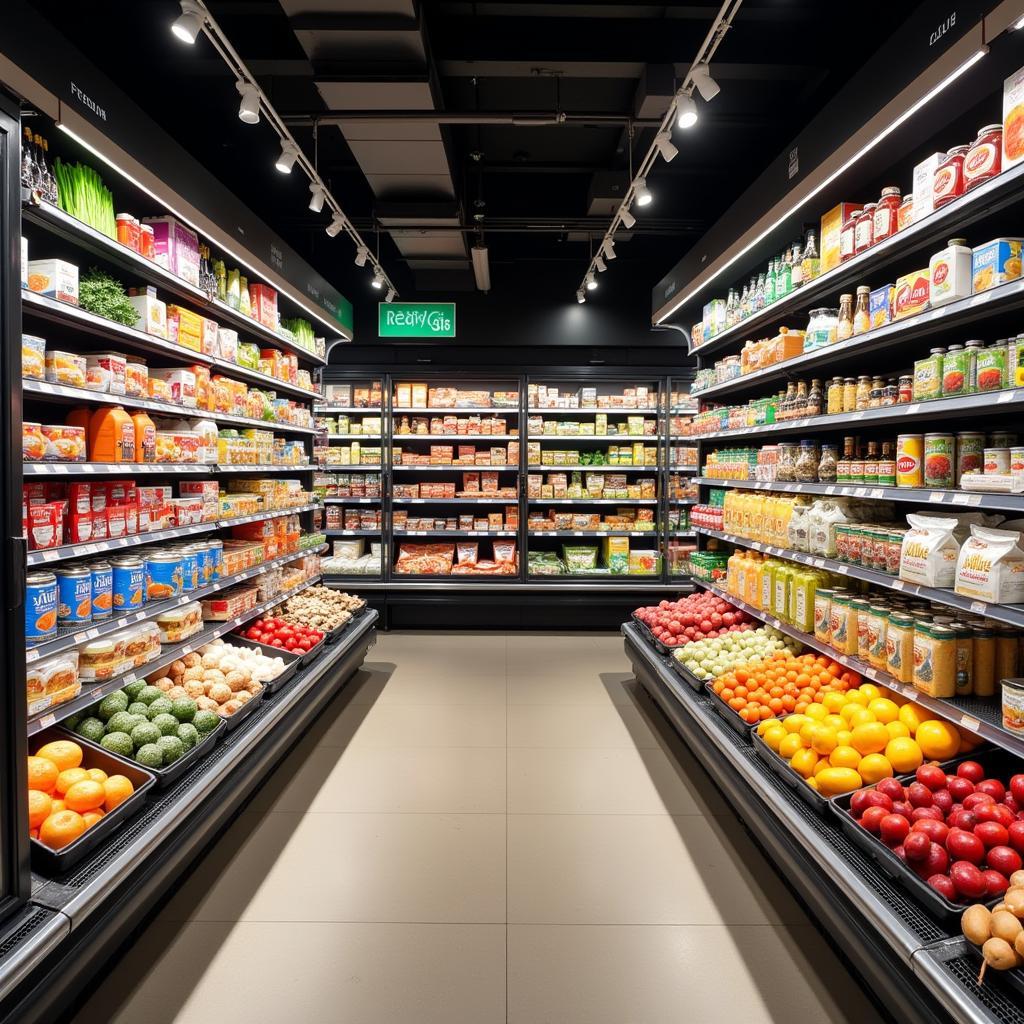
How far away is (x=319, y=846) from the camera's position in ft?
9.54

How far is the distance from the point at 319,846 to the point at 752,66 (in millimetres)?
5167

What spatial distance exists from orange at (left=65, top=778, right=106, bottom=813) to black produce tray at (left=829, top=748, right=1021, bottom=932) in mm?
2366

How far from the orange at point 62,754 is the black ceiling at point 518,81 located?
128 inches

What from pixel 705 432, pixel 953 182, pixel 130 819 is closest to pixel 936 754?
Result: pixel 953 182

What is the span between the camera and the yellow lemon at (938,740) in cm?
243

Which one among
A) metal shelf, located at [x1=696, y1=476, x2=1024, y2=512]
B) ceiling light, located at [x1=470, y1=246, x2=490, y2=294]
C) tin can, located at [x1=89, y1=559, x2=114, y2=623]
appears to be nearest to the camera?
metal shelf, located at [x1=696, y1=476, x2=1024, y2=512]

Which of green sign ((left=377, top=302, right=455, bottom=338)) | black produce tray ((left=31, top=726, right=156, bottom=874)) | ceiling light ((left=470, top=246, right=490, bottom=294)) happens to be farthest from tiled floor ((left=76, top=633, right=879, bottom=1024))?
green sign ((left=377, top=302, right=455, bottom=338))

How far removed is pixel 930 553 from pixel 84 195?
340 centimetres

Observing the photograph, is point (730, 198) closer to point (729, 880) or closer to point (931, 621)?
point (931, 621)

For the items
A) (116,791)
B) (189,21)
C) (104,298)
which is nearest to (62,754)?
(116,791)

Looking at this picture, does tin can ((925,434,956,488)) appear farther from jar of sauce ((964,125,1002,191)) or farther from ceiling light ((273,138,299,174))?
ceiling light ((273,138,299,174))

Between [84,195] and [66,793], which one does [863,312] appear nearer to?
[84,195]

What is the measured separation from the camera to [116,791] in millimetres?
2324

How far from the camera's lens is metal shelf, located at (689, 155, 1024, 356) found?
217cm
